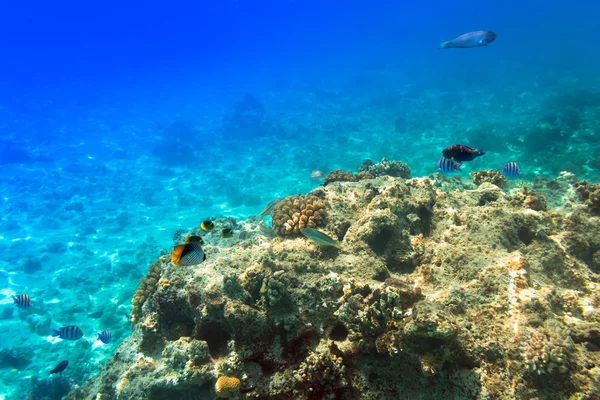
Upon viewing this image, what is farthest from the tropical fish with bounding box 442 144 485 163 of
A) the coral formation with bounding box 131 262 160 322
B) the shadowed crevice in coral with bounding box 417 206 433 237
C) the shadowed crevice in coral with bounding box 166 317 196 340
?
the coral formation with bounding box 131 262 160 322

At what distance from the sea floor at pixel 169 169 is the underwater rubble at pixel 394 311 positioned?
6.29 metres

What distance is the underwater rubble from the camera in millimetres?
3332

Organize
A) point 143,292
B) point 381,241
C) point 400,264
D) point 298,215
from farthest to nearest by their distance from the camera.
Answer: point 143,292
point 298,215
point 381,241
point 400,264

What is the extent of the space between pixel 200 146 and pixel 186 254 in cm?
3081

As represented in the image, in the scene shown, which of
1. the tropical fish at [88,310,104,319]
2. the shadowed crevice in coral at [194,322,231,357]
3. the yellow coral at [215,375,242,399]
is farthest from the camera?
the tropical fish at [88,310,104,319]

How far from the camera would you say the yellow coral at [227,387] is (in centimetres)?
388

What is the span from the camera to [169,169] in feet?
90.7

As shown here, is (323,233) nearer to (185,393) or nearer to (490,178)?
(185,393)

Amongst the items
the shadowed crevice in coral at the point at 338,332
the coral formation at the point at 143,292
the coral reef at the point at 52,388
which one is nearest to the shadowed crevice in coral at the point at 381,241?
the shadowed crevice in coral at the point at 338,332

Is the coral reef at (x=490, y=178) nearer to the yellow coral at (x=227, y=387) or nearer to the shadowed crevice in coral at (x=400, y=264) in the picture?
the shadowed crevice in coral at (x=400, y=264)

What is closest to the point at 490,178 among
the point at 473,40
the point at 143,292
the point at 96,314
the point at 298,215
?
the point at 473,40

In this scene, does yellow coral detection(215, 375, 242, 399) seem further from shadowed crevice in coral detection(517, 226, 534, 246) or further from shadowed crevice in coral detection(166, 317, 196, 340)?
shadowed crevice in coral detection(517, 226, 534, 246)

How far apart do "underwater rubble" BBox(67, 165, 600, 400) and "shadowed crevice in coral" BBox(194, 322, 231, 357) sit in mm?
27

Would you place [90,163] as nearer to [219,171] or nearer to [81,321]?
[219,171]
